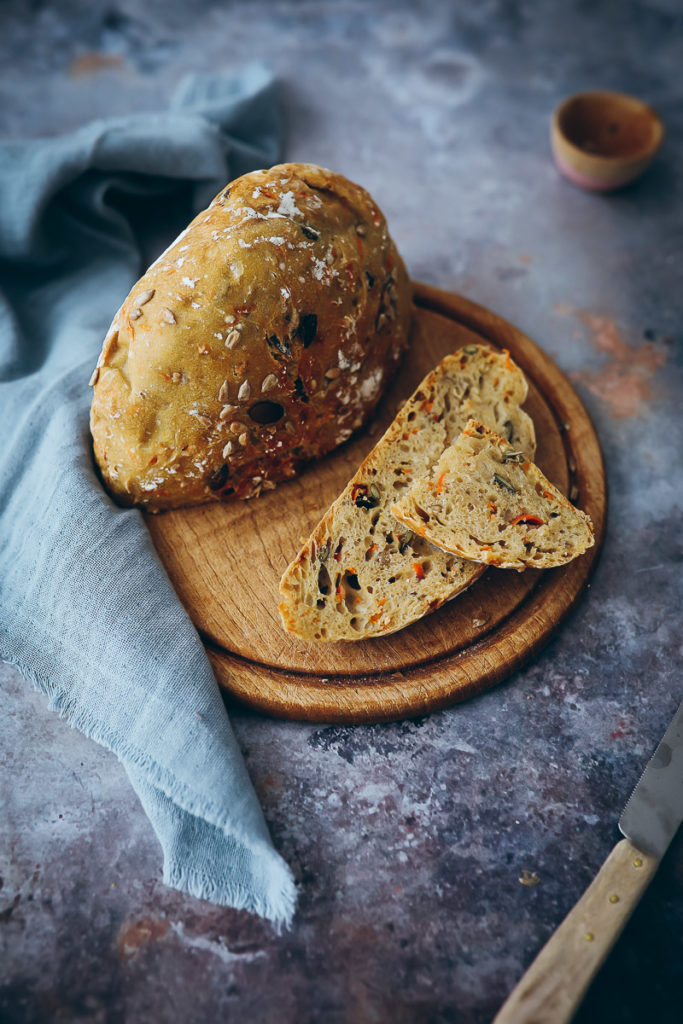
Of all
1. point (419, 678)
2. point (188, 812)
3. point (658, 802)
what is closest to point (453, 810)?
point (419, 678)

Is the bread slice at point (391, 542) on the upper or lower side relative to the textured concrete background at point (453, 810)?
upper

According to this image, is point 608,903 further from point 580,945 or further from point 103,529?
point 103,529

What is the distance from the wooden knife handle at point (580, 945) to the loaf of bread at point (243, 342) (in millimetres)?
1564

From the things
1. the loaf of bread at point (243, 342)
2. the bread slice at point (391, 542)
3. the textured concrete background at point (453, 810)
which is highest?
the loaf of bread at point (243, 342)

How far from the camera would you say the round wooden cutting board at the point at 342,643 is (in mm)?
2252

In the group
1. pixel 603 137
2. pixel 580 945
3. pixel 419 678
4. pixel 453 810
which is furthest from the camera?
pixel 603 137

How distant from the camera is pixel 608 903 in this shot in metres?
1.84

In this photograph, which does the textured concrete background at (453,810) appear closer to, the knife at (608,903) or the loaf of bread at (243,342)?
the knife at (608,903)

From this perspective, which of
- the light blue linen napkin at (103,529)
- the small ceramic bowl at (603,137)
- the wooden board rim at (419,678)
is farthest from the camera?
the small ceramic bowl at (603,137)

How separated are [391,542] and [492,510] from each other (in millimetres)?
330

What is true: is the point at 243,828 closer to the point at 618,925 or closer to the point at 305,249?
the point at 618,925

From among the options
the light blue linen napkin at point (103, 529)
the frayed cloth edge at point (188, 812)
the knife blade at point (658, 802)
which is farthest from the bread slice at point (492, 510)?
the frayed cloth edge at point (188, 812)

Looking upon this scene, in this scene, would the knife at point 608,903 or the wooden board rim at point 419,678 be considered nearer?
the knife at point 608,903

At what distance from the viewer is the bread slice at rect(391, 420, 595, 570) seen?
90.2 inches
